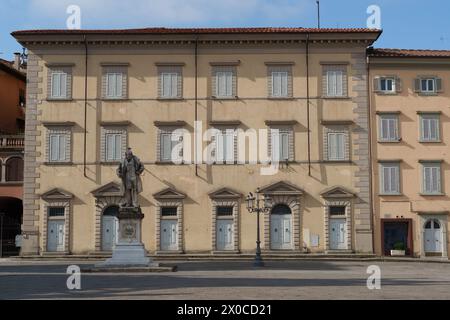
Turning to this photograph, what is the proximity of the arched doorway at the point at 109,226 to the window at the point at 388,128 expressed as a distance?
16.3 metres

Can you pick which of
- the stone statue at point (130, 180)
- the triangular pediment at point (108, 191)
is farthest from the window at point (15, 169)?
the stone statue at point (130, 180)

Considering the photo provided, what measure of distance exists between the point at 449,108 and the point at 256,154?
38.7ft

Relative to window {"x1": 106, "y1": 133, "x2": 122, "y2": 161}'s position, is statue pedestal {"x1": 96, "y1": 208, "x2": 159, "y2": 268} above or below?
below

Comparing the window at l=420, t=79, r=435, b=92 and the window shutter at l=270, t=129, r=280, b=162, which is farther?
the window at l=420, t=79, r=435, b=92

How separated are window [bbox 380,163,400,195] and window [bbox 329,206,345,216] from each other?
8.24 ft

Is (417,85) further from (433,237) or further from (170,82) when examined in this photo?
(170,82)

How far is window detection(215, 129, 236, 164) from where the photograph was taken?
41.2 metres

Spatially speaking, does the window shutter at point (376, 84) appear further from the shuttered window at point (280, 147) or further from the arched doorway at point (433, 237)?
the arched doorway at point (433, 237)

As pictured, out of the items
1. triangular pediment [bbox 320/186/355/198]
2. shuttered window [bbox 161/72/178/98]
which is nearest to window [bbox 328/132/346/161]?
triangular pediment [bbox 320/186/355/198]

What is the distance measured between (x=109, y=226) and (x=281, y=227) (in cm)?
1010

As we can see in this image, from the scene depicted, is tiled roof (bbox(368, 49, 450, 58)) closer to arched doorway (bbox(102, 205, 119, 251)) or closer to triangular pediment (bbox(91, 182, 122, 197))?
triangular pediment (bbox(91, 182, 122, 197))

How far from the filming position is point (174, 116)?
41.7 meters

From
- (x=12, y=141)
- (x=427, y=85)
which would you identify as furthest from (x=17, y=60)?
(x=427, y=85)
